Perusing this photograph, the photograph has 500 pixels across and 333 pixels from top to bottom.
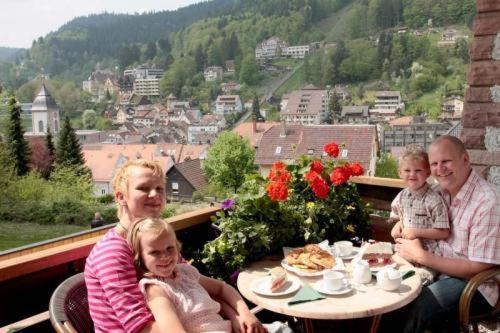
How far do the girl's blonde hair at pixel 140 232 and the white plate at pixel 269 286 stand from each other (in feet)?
1.52

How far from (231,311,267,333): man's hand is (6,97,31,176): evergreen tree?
30433 millimetres

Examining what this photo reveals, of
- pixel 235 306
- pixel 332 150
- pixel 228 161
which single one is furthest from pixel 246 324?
pixel 228 161

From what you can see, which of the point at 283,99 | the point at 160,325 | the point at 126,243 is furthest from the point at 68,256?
the point at 283,99

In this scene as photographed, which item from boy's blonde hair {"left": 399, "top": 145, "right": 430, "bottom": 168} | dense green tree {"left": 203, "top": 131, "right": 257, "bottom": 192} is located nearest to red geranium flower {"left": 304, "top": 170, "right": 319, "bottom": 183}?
boy's blonde hair {"left": 399, "top": 145, "right": 430, "bottom": 168}

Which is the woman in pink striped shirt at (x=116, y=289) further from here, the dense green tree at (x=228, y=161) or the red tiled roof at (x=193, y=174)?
the red tiled roof at (x=193, y=174)

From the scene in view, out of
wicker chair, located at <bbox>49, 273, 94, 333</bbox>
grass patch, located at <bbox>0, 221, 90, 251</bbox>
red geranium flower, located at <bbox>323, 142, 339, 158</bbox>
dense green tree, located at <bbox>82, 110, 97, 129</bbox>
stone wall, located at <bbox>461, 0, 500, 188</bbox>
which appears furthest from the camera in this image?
dense green tree, located at <bbox>82, 110, 97, 129</bbox>

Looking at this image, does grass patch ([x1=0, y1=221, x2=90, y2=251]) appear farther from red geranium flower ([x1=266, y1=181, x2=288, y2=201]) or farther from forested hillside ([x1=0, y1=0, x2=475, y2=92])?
forested hillside ([x1=0, y1=0, x2=475, y2=92])

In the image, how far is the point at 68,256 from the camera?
1922 millimetres

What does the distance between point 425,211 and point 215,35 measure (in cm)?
8068

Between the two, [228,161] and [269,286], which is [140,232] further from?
[228,161]

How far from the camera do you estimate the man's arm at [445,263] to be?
1.86 metres

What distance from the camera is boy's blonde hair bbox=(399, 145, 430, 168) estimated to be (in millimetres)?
2145

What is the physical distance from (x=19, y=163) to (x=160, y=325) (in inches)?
1247

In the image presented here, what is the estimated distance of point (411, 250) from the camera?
2.01 m
